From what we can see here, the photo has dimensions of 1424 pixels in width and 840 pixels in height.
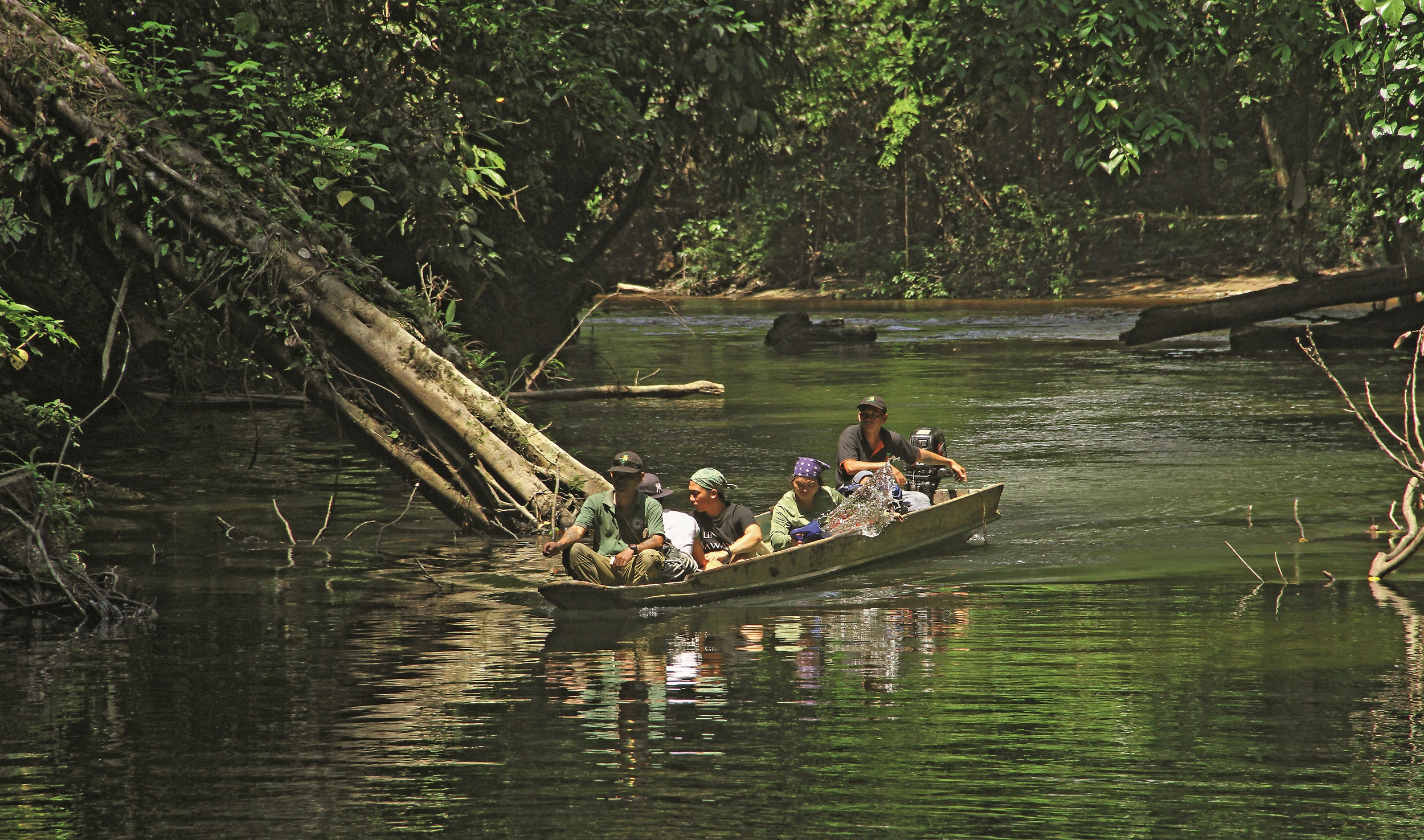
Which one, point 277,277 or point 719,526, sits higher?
point 277,277

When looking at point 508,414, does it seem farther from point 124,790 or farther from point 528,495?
point 124,790

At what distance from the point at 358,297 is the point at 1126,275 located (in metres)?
48.8

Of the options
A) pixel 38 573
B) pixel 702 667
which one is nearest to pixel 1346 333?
pixel 702 667

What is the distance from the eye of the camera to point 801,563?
42.3 ft

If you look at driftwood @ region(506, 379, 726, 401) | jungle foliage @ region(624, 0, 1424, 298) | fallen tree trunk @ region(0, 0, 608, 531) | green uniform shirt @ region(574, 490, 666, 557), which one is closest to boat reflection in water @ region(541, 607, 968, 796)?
green uniform shirt @ region(574, 490, 666, 557)

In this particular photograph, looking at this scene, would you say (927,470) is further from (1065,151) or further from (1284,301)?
(1284,301)

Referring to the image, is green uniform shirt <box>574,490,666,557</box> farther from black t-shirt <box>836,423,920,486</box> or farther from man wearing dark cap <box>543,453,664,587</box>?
black t-shirt <box>836,423,920,486</box>

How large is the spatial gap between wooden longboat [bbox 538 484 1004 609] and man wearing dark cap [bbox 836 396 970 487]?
0.44 m

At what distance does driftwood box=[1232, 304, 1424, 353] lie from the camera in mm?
32031

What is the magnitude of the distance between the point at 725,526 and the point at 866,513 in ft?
5.30

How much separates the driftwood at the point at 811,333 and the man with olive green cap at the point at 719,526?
28379 mm

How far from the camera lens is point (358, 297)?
13.9 m

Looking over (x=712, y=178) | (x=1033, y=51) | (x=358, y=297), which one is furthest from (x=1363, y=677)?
(x=712, y=178)

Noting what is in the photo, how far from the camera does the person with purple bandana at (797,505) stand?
1326 cm
